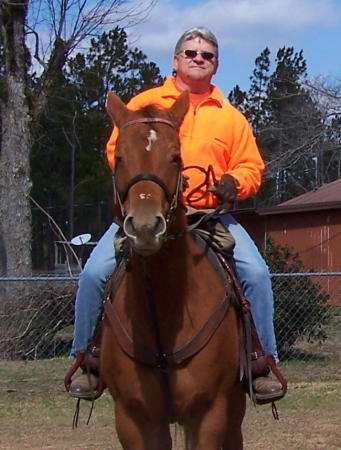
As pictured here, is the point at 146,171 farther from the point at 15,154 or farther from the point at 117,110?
the point at 15,154

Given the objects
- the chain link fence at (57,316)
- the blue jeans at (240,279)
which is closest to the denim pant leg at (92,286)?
the blue jeans at (240,279)

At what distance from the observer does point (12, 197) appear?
15.9 metres

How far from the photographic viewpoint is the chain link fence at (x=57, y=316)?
11352 mm

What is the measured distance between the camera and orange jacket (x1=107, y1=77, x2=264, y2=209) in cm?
480

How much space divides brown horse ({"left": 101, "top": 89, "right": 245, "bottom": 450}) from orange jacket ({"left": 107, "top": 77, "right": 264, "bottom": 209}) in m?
0.51

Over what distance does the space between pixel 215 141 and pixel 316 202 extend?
68.0ft

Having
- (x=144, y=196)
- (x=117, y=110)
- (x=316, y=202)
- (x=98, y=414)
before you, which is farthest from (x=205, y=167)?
(x=316, y=202)

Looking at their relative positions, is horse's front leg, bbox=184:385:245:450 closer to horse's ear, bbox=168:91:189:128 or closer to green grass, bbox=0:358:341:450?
horse's ear, bbox=168:91:189:128

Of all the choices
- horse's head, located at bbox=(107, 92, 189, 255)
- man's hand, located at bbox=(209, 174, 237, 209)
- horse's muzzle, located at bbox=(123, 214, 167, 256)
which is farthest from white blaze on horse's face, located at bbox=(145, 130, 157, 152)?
man's hand, located at bbox=(209, 174, 237, 209)

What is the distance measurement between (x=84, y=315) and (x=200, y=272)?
895mm

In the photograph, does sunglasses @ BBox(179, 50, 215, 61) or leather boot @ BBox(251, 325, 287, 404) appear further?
sunglasses @ BBox(179, 50, 215, 61)

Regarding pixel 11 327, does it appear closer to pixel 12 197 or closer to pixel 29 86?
pixel 12 197

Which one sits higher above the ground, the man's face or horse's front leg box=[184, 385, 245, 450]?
the man's face

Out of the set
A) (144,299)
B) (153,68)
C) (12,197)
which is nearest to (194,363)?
(144,299)
